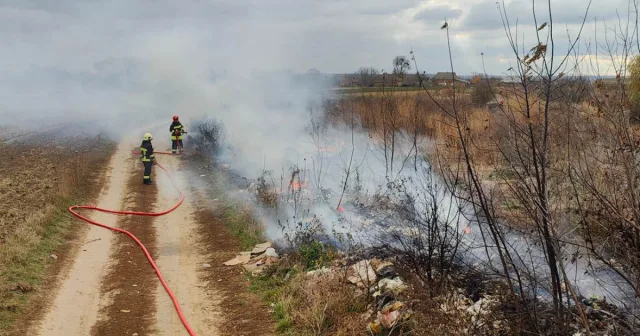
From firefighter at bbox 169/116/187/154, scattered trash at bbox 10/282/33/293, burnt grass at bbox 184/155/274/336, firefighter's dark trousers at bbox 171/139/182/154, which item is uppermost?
firefighter at bbox 169/116/187/154

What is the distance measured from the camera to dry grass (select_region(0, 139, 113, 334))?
7798 mm

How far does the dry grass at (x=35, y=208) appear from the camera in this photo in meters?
7.80

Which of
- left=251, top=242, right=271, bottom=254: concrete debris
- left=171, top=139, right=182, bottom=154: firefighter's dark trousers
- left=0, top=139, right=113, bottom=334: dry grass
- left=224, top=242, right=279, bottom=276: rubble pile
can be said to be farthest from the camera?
left=171, top=139, right=182, bottom=154: firefighter's dark trousers

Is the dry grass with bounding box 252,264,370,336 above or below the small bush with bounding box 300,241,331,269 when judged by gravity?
below

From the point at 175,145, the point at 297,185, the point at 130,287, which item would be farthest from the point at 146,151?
the point at 130,287

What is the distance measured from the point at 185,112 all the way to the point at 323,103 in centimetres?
1177

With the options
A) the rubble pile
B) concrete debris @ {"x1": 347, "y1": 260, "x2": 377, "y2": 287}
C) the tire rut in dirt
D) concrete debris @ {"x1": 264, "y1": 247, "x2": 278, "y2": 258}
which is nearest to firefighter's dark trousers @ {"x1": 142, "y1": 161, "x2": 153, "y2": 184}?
the tire rut in dirt

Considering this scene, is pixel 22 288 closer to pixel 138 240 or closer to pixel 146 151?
pixel 138 240

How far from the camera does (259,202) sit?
1205cm

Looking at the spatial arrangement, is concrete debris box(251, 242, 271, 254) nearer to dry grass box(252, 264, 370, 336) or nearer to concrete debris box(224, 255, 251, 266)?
concrete debris box(224, 255, 251, 266)

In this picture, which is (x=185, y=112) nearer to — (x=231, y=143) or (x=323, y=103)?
(x=323, y=103)

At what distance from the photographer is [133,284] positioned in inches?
323

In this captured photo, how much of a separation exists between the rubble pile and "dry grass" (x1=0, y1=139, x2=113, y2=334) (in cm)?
315

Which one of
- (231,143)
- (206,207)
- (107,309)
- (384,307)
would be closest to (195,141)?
(231,143)
